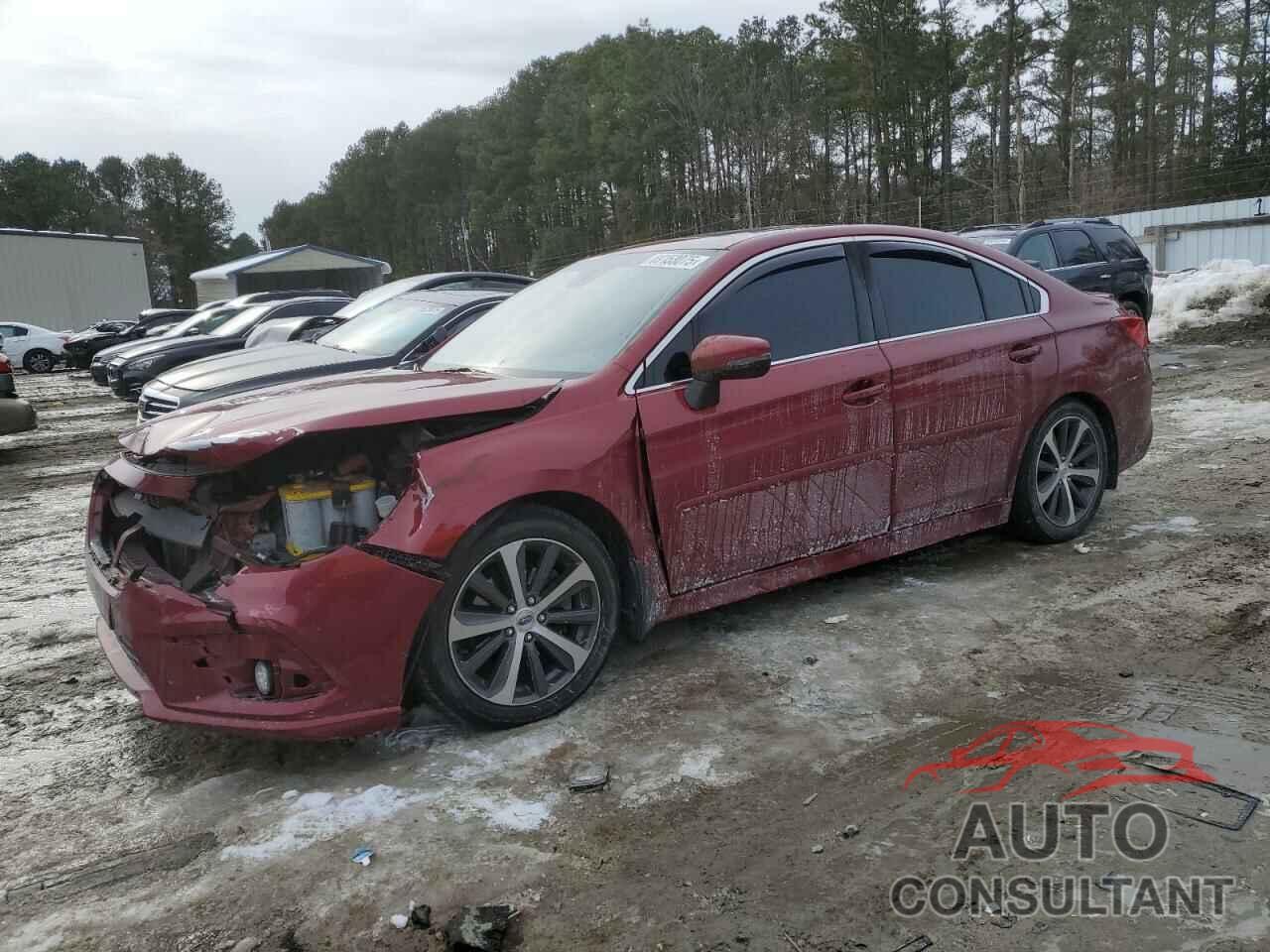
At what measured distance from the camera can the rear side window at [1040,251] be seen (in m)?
12.9

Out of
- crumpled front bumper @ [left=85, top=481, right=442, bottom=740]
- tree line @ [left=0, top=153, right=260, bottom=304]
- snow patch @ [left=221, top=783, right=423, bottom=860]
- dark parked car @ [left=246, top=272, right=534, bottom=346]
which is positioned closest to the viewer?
snow patch @ [left=221, top=783, right=423, bottom=860]

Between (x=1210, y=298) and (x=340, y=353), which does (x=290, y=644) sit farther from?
(x=1210, y=298)

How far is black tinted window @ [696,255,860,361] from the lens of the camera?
4.30 m

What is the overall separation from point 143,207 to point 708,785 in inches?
4759

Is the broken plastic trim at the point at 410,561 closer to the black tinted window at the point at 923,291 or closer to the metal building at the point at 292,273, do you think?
the black tinted window at the point at 923,291

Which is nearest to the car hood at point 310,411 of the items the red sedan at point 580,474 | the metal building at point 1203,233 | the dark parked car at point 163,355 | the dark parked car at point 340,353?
the red sedan at point 580,474

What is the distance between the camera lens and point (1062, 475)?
17.9 feet

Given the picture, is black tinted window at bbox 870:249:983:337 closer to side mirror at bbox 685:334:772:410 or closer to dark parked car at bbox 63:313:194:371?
side mirror at bbox 685:334:772:410

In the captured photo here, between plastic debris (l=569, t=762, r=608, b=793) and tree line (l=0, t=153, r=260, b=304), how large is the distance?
103936 mm

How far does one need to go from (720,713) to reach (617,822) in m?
0.80

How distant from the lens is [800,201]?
54.4 meters

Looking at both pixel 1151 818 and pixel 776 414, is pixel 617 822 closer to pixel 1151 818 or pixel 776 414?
pixel 1151 818

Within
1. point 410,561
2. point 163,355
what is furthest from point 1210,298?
point 410,561

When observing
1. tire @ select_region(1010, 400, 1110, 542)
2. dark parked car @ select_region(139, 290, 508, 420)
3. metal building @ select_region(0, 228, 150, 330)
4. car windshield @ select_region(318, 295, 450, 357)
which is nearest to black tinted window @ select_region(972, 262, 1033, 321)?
tire @ select_region(1010, 400, 1110, 542)
